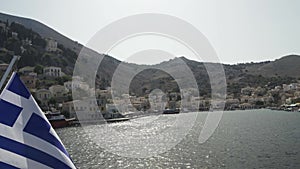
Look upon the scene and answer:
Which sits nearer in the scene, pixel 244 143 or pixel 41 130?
pixel 41 130

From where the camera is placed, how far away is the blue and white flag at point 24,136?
230 centimetres

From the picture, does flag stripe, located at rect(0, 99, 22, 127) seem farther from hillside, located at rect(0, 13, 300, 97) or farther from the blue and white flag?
hillside, located at rect(0, 13, 300, 97)

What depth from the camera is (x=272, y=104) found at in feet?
348

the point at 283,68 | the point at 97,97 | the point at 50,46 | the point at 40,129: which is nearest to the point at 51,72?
the point at 97,97

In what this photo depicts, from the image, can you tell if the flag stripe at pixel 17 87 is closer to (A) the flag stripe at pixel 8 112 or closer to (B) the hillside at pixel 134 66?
(A) the flag stripe at pixel 8 112

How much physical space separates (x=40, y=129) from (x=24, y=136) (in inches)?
4.3

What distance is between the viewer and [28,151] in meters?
2.33

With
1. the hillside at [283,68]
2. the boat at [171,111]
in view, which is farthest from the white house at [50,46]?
the hillside at [283,68]

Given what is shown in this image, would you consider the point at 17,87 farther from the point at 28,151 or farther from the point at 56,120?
the point at 56,120

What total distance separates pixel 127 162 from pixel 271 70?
143 meters

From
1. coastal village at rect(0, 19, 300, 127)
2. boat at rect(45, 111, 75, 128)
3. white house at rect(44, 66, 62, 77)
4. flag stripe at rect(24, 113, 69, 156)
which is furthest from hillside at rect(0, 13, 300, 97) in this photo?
flag stripe at rect(24, 113, 69, 156)

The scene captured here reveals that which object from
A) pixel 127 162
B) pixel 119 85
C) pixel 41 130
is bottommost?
pixel 127 162

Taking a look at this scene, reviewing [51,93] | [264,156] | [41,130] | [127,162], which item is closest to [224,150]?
[264,156]

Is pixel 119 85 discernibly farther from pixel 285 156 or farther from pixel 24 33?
pixel 285 156
